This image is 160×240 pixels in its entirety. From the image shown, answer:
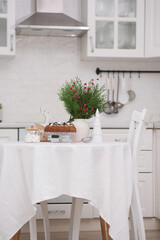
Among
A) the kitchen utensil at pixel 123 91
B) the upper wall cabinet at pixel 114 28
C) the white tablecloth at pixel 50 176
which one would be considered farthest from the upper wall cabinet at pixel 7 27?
the white tablecloth at pixel 50 176

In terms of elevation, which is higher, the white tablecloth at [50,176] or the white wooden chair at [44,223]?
the white tablecloth at [50,176]

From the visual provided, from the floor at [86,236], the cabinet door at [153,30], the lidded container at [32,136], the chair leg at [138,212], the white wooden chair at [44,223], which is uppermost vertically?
the cabinet door at [153,30]

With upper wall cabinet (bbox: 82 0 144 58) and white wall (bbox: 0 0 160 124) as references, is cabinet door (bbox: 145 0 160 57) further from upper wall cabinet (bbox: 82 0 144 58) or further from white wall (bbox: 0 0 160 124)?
white wall (bbox: 0 0 160 124)

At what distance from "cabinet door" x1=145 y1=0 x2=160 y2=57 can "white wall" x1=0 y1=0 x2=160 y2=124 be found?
1.38 ft

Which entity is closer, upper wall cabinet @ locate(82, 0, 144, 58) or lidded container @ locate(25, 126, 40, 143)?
lidded container @ locate(25, 126, 40, 143)

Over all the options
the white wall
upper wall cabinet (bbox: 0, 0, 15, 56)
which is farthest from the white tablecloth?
the white wall

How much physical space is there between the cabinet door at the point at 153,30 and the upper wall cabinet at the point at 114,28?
0.06 metres

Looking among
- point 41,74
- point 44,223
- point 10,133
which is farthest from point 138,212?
→ point 41,74

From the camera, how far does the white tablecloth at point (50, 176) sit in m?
2.21

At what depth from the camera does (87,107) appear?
262 centimetres

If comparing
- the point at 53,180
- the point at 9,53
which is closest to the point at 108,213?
the point at 53,180

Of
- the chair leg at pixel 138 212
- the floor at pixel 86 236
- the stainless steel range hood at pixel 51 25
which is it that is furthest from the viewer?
the stainless steel range hood at pixel 51 25

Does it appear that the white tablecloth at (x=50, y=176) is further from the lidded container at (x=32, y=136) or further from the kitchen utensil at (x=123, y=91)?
the kitchen utensil at (x=123, y=91)

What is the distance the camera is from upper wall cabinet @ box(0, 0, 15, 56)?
3.92 metres
